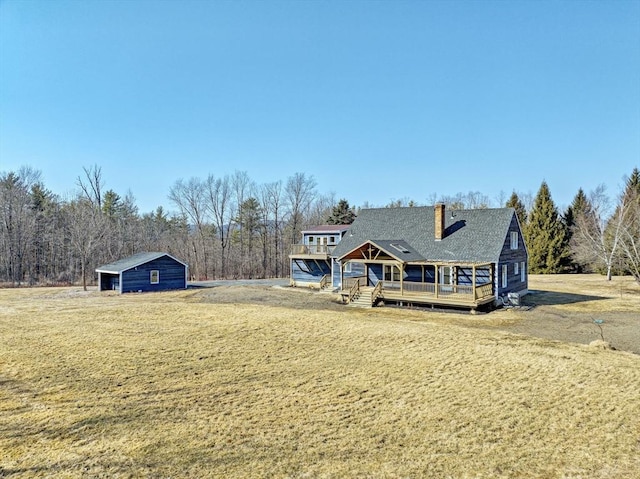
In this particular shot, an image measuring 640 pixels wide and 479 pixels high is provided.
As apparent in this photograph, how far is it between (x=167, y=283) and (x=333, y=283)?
13.6 m

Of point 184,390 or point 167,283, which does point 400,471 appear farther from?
point 167,283

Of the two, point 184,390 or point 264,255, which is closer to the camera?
point 184,390

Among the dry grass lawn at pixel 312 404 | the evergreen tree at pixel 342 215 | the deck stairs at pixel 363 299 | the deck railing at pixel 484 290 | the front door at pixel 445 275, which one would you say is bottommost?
the dry grass lawn at pixel 312 404

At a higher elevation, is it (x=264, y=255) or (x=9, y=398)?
(x=264, y=255)

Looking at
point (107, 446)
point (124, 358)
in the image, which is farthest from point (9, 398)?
point (107, 446)

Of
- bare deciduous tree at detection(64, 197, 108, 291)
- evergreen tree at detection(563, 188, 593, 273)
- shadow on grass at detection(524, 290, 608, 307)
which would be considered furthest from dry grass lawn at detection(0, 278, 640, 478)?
evergreen tree at detection(563, 188, 593, 273)

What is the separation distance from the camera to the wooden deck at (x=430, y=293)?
2158 centimetres

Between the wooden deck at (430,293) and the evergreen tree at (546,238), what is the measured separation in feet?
97.0

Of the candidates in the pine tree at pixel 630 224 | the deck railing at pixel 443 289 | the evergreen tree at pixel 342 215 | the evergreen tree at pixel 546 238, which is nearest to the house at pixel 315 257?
the deck railing at pixel 443 289

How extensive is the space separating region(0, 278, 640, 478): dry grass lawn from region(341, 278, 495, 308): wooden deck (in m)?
5.21

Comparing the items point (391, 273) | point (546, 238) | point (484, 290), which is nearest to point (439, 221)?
point (391, 273)

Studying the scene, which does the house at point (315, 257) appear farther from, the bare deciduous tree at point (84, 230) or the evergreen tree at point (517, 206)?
the evergreen tree at point (517, 206)

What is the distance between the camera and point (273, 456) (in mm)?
6812

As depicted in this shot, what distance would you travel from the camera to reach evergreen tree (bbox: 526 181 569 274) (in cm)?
4728
